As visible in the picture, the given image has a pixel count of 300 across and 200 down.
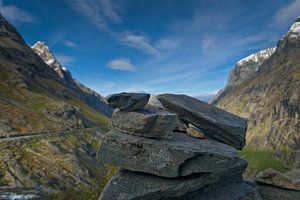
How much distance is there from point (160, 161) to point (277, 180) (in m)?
10.7

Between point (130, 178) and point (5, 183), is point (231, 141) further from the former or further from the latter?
point (5, 183)

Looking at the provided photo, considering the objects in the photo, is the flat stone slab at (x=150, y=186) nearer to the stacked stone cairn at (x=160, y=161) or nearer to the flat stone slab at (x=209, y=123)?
the stacked stone cairn at (x=160, y=161)

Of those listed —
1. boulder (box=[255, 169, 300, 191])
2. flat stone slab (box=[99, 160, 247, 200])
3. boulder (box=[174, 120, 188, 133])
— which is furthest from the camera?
boulder (box=[174, 120, 188, 133])

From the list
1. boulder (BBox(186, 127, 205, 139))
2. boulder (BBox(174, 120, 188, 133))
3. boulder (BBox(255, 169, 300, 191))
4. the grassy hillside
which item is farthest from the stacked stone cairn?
the grassy hillside

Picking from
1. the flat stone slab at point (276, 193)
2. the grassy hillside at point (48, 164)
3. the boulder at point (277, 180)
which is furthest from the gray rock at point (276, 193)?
the grassy hillside at point (48, 164)

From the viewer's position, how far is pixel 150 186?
1769 cm

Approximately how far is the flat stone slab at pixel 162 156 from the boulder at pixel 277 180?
5.03 metres

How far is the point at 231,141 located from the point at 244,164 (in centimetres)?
254

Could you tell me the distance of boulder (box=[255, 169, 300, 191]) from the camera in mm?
21453

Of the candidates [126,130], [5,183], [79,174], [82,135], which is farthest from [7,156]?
[126,130]

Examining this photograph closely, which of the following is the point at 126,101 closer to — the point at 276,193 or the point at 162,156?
the point at 162,156

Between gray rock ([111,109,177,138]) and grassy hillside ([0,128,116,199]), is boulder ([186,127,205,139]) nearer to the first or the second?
gray rock ([111,109,177,138])

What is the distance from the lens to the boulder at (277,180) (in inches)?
845

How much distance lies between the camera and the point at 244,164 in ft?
66.8
